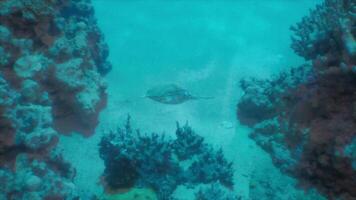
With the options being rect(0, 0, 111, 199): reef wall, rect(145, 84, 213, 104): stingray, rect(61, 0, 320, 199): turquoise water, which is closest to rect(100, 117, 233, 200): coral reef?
rect(61, 0, 320, 199): turquoise water

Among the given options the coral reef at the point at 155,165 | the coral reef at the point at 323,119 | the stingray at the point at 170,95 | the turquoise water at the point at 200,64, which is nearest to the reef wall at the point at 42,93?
the turquoise water at the point at 200,64

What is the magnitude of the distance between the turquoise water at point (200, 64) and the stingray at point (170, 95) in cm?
14

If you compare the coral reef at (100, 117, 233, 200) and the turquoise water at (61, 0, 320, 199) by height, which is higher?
the turquoise water at (61, 0, 320, 199)

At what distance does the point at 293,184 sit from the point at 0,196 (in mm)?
3895

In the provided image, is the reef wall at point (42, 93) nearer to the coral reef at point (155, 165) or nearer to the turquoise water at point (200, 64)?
the turquoise water at point (200, 64)

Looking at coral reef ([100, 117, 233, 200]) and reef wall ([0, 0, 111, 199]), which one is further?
coral reef ([100, 117, 233, 200])

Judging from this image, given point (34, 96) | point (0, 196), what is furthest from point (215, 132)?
point (0, 196)

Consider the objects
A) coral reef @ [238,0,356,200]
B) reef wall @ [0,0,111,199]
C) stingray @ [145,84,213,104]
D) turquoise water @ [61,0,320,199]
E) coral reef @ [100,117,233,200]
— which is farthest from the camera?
stingray @ [145,84,213,104]

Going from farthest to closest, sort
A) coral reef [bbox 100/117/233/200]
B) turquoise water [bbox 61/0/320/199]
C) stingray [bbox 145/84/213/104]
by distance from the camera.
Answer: stingray [bbox 145/84/213/104], turquoise water [bbox 61/0/320/199], coral reef [bbox 100/117/233/200]

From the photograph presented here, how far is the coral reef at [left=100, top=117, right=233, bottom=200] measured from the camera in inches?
190

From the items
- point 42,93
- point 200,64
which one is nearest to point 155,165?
point 42,93

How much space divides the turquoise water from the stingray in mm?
144

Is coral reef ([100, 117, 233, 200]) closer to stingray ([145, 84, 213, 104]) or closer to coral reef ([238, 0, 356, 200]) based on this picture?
coral reef ([238, 0, 356, 200])

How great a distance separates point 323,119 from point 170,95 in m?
3.49
